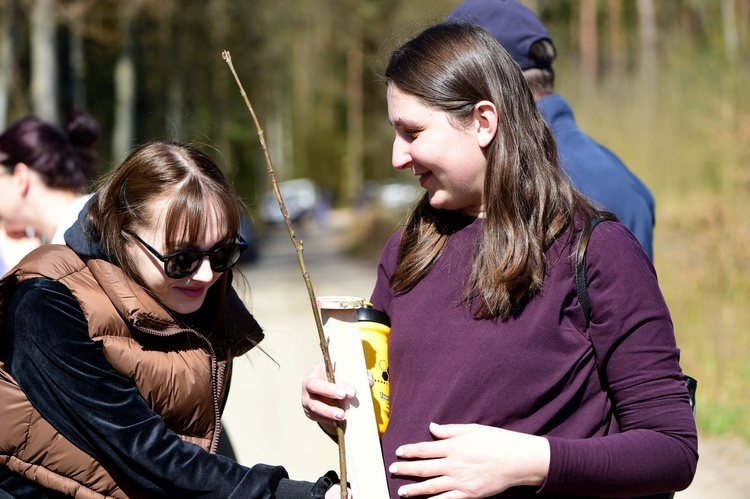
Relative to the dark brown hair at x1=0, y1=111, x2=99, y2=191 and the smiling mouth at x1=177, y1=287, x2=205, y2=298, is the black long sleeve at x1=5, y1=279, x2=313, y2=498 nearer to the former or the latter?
the smiling mouth at x1=177, y1=287, x2=205, y2=298

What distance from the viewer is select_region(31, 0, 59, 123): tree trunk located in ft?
43.9

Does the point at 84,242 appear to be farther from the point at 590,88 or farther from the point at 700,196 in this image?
the point at 590,88

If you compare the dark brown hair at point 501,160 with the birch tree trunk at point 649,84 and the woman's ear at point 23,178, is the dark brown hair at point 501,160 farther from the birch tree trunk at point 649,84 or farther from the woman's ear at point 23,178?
the birch tree trunk at point 649,84

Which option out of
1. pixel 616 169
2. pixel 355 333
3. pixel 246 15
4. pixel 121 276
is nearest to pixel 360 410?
pixel 355 333

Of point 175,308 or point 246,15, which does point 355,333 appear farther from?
point 246,15

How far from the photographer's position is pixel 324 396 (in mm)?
2230

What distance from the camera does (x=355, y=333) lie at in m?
2.22

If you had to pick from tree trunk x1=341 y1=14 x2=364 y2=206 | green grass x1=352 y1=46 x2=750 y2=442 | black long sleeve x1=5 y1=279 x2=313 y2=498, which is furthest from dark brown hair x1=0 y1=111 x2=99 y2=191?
tree trunk x1=341 y1=14 x2=364 y2=206

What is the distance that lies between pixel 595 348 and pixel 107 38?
701 inches

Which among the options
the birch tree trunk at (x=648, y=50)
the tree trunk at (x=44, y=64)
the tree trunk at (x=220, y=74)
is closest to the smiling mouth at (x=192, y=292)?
the tree trunk at (x=44, y=64)

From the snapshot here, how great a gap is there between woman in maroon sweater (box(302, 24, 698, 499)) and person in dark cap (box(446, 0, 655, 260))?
919 mm

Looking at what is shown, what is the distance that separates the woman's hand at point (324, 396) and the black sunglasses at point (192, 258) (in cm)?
40

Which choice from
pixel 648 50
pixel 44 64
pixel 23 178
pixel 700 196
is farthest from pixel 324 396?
pixel 648 50

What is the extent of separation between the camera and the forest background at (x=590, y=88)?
7888 mm
